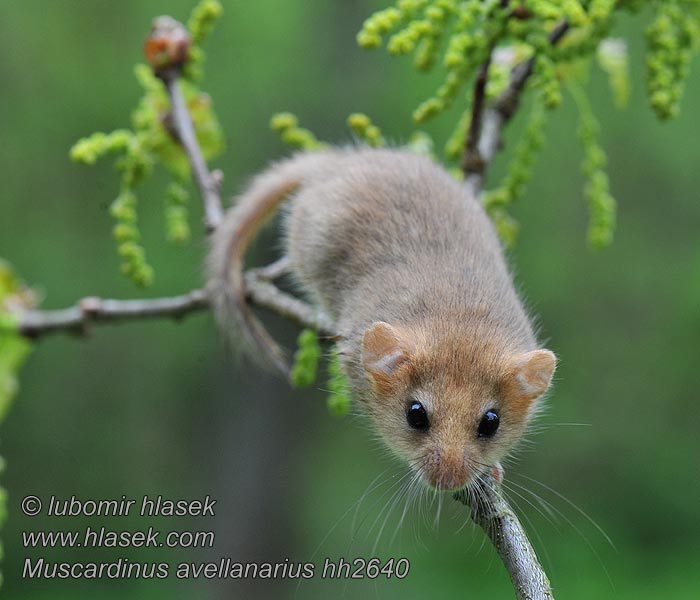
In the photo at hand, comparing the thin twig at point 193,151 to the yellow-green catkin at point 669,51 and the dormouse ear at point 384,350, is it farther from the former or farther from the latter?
the yellow-green catkin at point 669,51

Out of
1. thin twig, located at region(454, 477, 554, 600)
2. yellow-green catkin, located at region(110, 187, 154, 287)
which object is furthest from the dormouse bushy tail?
thin twig, located at region(454, 477, 554, 600)

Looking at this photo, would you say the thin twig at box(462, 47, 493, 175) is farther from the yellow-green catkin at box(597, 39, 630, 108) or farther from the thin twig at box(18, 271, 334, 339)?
the thin twig at box(18, 271, 334, 339)

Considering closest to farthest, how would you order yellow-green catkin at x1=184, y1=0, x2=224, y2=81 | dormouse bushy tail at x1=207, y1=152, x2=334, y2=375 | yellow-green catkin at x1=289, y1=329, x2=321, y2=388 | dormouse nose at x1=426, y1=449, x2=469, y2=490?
dormouse nose at x1=426, y1=449, x2=469, y2=490 → yellow-green catkin at x1=289, y1=329, x2=321, y2=388 → yellow-green catkin at x1=184, y1=0, x2=224, y2=81 → dormouse bushy tail at x1=207, y1=152, x2=334, y2=375

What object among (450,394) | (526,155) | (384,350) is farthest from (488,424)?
(526,155)

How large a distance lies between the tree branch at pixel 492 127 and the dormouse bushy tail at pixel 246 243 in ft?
3.58

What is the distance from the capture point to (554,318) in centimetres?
1795

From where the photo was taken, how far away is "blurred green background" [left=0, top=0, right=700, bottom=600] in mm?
13469

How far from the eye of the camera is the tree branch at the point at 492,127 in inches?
181

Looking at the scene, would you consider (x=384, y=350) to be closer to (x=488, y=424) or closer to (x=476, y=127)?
(x=488, y=424)

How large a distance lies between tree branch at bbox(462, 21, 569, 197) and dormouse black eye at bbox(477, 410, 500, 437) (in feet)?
4.76

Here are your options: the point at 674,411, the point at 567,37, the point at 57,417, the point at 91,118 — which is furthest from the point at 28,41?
the point at 674,411

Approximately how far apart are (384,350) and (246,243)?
1.96 meters

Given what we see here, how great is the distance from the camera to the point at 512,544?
2.69 metres

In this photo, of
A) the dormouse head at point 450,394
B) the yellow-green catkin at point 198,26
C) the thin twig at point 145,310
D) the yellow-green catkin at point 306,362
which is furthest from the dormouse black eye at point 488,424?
the yellow-green catkin at point 198,26
